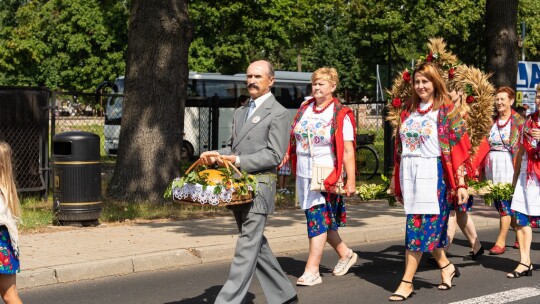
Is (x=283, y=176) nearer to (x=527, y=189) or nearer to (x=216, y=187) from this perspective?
(x=527, y=189)

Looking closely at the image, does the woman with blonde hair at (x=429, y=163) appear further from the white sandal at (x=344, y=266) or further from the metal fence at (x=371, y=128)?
the metal fence at (x=371, y=128)

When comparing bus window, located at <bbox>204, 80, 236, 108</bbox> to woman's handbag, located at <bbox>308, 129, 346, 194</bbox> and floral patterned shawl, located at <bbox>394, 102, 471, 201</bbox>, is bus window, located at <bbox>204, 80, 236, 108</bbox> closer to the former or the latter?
woman's handbag, located at <bbox>308, 129, 346, 194</bbox>

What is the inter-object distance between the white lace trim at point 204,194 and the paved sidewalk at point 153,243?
2.68 meters

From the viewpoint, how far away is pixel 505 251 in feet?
34.6

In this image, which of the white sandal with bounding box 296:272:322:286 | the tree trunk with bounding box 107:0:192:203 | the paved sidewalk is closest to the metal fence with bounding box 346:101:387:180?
the paved sidewalk

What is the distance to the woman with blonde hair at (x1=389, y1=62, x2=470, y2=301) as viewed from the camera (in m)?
7.41

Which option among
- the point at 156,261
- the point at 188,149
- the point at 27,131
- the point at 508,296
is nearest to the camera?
the point at 508,296

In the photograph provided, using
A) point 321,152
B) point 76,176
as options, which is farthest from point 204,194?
point 76,176

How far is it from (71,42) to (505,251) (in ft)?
150

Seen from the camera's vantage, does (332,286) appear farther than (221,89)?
No

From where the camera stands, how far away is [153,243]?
33.2ft

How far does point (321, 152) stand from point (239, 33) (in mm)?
39136

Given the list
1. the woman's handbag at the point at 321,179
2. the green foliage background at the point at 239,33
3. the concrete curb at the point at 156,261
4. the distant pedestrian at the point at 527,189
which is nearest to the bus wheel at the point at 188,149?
the green foliage background at the point at 239,33

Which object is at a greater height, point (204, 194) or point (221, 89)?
point (221, 89)
